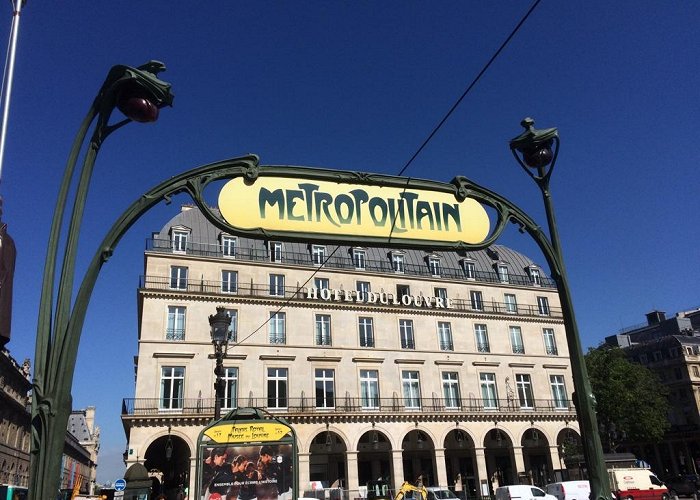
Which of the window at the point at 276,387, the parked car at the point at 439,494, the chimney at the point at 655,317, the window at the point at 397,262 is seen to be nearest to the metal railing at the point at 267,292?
the window at the point at 397,262

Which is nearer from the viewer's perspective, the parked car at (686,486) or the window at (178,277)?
the window at (178,277)

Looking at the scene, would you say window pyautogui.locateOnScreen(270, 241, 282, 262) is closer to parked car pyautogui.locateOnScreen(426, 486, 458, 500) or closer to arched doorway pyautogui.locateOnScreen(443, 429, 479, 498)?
arched doorway pyautogui.locateOnScreen(443, 429, 479, 498)

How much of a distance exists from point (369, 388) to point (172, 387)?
13.2 m

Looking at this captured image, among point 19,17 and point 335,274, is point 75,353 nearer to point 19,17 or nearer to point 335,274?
point 19,17

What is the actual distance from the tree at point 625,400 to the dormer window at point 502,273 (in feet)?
39.9

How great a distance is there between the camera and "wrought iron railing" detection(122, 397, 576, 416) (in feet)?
107

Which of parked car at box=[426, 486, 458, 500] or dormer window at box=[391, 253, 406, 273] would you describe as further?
dormer window at box=[391, 253, 406, 273]

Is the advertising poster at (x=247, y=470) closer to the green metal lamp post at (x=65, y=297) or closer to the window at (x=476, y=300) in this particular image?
the green metal lamp post at (x=65, y=297)

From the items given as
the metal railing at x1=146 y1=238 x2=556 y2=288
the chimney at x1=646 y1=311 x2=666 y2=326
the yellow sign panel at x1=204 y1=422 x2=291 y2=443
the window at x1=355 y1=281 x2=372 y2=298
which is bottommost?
the yellow sign panel at x1=204 y1=422 x2=291 y2=443

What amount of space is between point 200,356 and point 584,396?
3095 cm

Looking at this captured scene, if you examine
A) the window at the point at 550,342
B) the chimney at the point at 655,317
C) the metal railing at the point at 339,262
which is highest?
the chimney at the point at 655,317

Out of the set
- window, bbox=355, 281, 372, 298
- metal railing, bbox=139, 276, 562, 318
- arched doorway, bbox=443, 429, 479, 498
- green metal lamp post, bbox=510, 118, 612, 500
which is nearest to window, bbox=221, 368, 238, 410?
→ metal railing, bbox=139, 276, 562, 318

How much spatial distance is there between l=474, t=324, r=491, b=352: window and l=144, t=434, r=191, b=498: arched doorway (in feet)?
73.6

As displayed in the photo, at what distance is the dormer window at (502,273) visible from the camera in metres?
46.1
